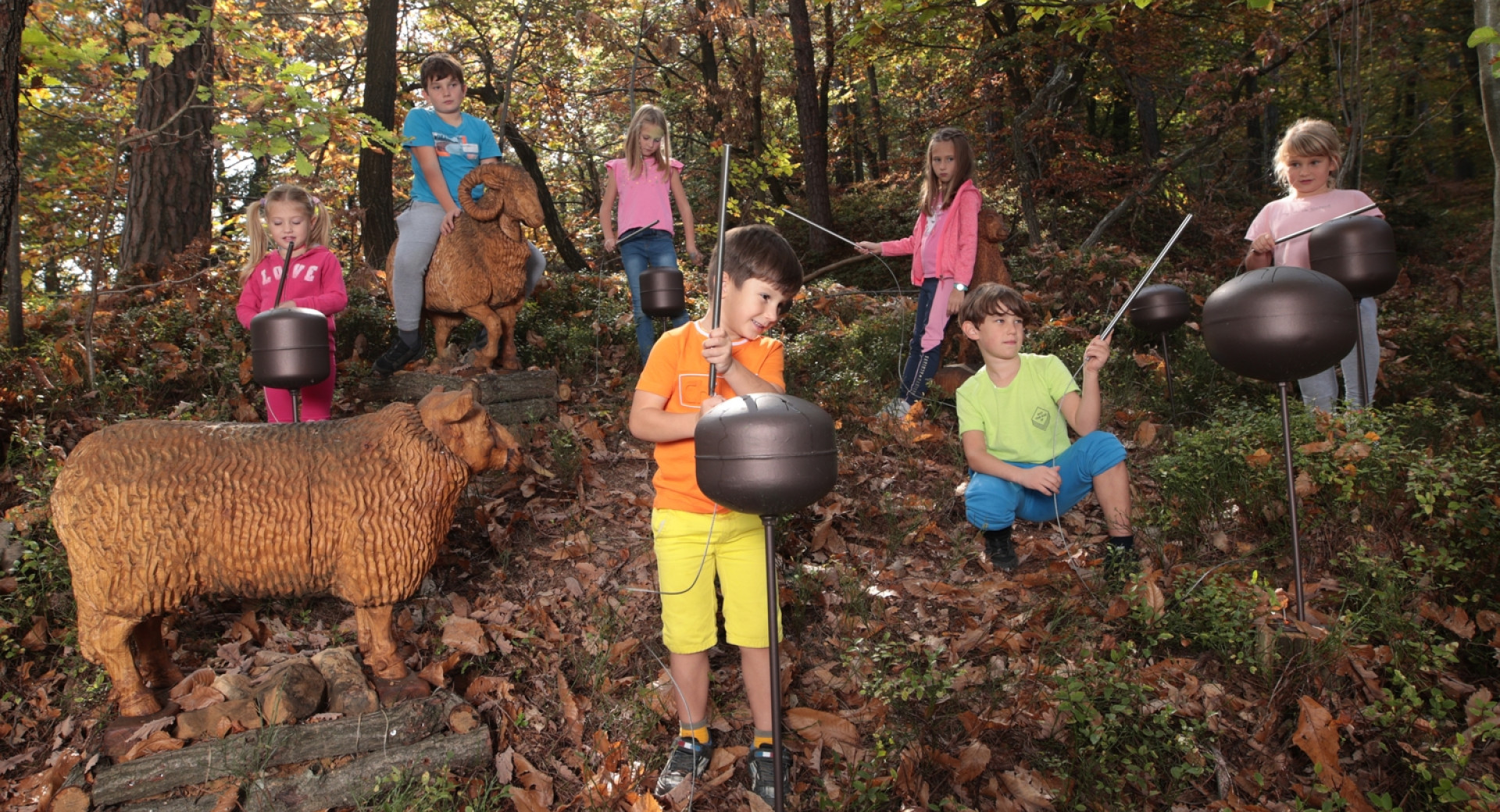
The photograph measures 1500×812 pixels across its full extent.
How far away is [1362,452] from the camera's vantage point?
398 cm

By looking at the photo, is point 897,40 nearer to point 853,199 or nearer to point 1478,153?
point 853,199

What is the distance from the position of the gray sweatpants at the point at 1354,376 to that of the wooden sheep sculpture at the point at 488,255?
4.66 m

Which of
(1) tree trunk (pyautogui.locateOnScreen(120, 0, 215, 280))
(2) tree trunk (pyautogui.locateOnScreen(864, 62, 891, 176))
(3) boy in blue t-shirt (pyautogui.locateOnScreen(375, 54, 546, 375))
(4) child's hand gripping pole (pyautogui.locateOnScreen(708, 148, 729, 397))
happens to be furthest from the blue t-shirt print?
(2) tree trunk (pyautogui.locateOnScreen(864, 62, 891, 176))

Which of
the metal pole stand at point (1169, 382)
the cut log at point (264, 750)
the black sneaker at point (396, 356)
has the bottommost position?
the cut log at point (264, 750)

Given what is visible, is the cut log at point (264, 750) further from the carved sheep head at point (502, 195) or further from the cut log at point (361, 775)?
the carved sheep head at point (502, 195)

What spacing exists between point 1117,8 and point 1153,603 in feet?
26.3

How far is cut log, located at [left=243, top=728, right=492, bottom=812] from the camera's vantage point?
2758 millimetres

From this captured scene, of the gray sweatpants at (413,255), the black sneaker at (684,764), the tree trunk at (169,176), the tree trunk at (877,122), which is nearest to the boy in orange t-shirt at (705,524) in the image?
the black sneaker at (684,764)

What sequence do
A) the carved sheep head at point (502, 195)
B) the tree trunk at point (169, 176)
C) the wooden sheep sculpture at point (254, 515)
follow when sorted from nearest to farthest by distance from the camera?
the wooden sheep sculpture at point (254, 515) → the carved sheep head at point (502, 195) → the tree trunk at point (169, 176)

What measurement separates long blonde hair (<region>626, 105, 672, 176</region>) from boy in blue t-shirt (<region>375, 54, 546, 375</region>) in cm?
92

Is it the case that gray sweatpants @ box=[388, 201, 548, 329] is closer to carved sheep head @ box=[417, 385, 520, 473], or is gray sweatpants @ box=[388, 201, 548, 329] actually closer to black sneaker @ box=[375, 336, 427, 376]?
black sneaker @ box=[375, 336, 427, 376]

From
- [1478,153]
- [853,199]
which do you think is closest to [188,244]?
[853,199]

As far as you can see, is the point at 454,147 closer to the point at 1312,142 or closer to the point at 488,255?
the point at 488,255

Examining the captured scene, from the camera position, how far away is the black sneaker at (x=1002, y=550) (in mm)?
4215
